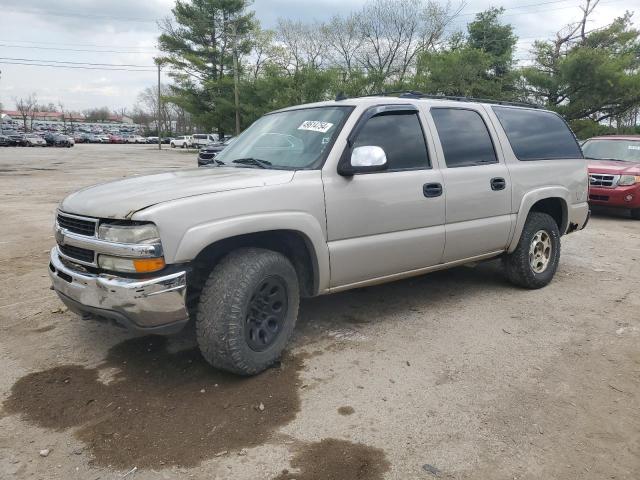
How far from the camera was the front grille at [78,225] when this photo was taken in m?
3.15

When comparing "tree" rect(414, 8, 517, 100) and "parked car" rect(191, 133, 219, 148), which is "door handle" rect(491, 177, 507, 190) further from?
"parked car" rect(191, 133, 219, 148)

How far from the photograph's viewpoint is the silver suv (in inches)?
119

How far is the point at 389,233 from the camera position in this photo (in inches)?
157

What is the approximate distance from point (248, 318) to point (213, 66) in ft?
158

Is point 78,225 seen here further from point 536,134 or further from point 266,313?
point 536,134

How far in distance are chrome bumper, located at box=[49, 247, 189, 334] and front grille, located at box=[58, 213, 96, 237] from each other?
0.26 metres

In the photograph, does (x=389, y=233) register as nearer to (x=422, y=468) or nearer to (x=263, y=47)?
(x=422, y=468)

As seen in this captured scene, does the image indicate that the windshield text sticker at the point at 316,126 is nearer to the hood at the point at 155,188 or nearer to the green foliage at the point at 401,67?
the hood at the point at 155,188

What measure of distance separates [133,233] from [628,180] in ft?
31.9

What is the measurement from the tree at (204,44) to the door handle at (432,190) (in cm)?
4294

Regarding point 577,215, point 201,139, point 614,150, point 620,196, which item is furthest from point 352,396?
point 201,139

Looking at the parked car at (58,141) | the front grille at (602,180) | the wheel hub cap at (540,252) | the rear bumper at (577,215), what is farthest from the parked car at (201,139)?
the wheel hub cap at (540,252)

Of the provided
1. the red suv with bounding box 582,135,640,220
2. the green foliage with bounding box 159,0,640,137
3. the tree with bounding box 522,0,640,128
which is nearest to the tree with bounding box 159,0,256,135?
the green foliage with bounding box 159,0,640,137

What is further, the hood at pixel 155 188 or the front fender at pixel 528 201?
the front fender at pixel 528 201
